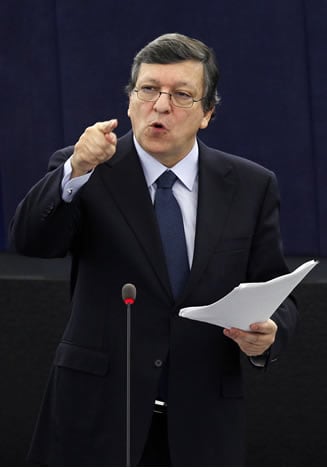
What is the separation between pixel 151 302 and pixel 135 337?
8 centimetres

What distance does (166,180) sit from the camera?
1.98 metres

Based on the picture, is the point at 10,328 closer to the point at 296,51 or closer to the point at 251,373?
the point at 251,373

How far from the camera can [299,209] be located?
319 cm

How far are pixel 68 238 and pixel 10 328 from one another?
1531 mm

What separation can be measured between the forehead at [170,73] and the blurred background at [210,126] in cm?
119

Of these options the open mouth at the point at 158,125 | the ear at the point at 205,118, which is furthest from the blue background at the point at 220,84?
the open mouth at the point at 158,125

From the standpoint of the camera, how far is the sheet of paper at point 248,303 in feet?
5.33

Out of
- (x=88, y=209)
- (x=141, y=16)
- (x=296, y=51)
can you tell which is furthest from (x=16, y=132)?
(x=88, y=209)

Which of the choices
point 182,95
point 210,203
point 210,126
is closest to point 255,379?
point 210,126

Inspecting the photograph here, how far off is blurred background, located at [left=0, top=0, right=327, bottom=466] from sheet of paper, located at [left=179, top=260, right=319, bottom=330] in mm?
1406

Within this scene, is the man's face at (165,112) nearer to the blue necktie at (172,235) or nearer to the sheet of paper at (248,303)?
the blue necktie at (172,235)

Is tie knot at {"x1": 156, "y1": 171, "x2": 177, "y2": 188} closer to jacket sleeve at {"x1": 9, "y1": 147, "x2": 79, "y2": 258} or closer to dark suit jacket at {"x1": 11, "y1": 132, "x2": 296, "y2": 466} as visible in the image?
dark suit jacket at {"x1": 11, "y1": 132, "x2": 296, "y2": 466}

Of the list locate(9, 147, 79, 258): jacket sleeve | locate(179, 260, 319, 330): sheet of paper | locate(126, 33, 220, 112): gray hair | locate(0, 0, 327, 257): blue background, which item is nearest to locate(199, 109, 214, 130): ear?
locate(126, 33, 220, 112): gray hair

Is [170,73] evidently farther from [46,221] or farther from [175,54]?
[46,221]
